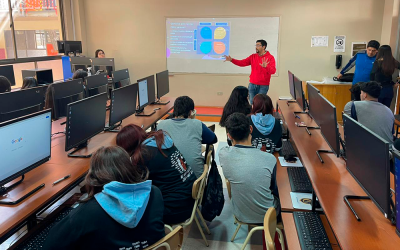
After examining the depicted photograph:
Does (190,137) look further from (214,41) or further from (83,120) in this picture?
(214,41)

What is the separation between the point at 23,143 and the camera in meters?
2.05

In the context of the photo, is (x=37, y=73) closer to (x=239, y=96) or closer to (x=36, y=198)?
(x=239, y=96)

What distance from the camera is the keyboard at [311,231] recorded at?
5.86 feet

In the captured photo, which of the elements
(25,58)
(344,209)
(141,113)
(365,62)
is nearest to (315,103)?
(344,209)

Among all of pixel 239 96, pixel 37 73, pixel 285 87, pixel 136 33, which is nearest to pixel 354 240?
pixel 239 96

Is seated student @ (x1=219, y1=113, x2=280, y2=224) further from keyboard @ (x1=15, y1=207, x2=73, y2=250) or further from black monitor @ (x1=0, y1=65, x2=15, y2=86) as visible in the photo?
black monitor @ (x1=0, y1=65, x2=15, y2=86)

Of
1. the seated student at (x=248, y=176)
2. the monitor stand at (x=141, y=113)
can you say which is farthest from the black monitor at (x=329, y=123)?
the monitor stand at (x=141, y=113)

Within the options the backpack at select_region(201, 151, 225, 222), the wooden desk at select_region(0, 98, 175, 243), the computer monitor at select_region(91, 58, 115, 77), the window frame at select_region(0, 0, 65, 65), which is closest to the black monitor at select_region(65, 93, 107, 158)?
the wooden desk at select_region(0, 98, 175, 243)

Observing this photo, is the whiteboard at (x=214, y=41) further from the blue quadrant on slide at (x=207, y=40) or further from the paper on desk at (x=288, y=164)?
the paper on desk at (x=288, y=164)

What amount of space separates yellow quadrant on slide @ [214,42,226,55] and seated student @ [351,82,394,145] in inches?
174

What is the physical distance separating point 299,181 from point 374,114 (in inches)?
45.7

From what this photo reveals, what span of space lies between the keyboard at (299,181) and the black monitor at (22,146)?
5.77ft

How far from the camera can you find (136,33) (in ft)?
25.0

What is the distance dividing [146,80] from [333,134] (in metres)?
2.67
